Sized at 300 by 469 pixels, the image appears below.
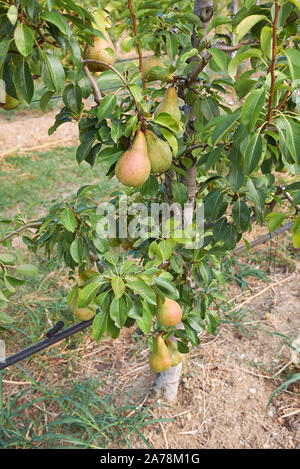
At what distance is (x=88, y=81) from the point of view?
0.77m

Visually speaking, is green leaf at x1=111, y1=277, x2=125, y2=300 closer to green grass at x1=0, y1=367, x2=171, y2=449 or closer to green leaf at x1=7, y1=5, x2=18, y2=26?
green leaf at x1=7, y1=5, x2=18, y2=26

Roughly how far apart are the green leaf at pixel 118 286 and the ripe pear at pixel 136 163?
0.19 m

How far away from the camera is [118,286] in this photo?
0.74 m

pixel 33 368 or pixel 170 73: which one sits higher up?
pixel 170 73

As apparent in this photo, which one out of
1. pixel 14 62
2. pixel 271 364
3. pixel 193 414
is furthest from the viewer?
pixel 271 364

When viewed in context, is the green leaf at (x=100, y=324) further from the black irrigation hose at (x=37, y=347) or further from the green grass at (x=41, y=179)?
the green grass at (x=41, y=179)

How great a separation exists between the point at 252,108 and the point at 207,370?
127 cm

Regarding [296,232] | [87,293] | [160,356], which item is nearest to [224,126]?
[296,232]

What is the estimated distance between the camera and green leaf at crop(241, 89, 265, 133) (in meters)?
0.56

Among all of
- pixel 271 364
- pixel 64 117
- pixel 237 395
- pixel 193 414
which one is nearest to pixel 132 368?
pixel 193 414

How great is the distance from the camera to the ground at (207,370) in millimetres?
1374

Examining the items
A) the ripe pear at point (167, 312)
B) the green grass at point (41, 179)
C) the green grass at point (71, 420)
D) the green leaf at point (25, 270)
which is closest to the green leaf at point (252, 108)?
the ripe pear at point (167, 312)
